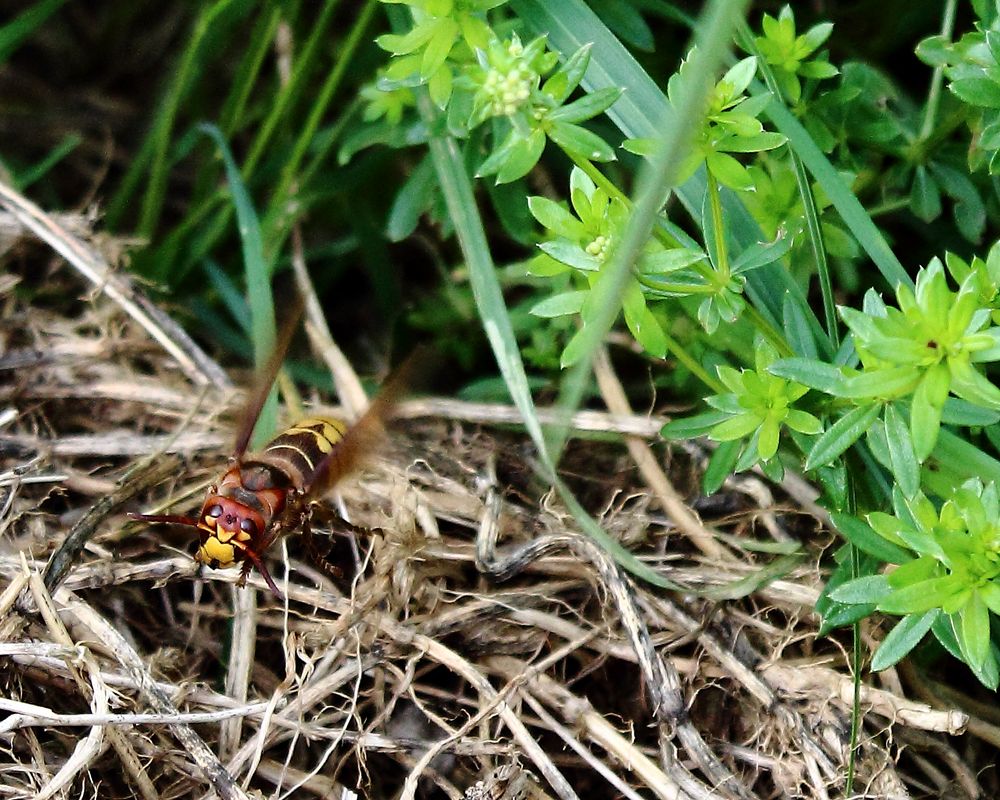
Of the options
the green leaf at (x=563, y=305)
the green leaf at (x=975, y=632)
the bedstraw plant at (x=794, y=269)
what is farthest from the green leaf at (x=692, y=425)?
the green leaf at (x=975, y=632)

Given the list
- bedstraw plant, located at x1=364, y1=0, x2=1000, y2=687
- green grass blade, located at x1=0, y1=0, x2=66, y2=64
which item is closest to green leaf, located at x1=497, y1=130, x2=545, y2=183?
bedstraw plant, located at x1=364, y1=0, x2=1000, y2=687

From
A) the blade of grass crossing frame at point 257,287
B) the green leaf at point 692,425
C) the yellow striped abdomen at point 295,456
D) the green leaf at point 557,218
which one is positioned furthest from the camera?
the blade of grass crossing frame at point 257,287

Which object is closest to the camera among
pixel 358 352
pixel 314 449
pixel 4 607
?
pixel 4 607

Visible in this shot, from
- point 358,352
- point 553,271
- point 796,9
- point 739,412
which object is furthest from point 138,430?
point 796,9

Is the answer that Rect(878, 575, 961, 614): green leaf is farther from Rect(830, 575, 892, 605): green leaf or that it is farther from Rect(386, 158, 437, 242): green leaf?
Rect(386, 158, 437, 242): green leaf

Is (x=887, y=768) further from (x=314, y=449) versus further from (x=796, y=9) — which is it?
(x=796, y=9)

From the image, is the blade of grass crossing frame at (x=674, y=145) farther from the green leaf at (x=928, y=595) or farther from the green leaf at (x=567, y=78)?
the green leaf at (x=928, y=595)
